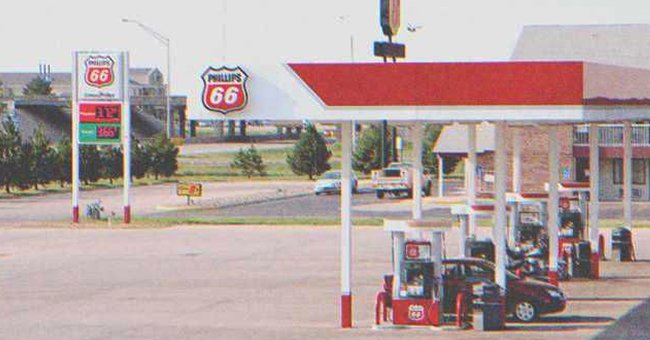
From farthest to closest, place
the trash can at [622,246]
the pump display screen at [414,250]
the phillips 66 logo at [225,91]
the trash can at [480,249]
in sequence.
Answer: the trash can at [622,246], the trash can at [480,249], the pump display screen at [414,250], the phillips 66 logo at [225,91]

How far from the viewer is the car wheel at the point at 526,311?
26.7m

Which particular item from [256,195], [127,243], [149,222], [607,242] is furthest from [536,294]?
[256,195]

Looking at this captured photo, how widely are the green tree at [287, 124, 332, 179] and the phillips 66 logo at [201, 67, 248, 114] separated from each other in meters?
76.0

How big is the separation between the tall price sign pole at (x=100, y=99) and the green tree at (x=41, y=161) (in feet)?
95.7

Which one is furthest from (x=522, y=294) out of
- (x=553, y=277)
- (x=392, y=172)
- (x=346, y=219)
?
(x=392, y=172)

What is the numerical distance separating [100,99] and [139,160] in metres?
43.3

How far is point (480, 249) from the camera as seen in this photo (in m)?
33.2

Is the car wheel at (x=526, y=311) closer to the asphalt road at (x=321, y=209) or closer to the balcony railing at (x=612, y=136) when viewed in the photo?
the asphalt road at (x=321, y=209)

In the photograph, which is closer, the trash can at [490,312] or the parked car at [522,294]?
the trash can at [490,312]

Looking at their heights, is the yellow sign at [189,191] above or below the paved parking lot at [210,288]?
above

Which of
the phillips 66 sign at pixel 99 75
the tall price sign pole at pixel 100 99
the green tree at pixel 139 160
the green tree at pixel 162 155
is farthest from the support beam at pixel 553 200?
the green tree at pixel 162 155

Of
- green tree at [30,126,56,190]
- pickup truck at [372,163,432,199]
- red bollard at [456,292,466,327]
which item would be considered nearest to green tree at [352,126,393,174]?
pickup truck at [372,163,432,199]

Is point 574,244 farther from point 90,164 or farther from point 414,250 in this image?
point 90,164

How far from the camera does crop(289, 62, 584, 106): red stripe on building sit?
77.2 ft
